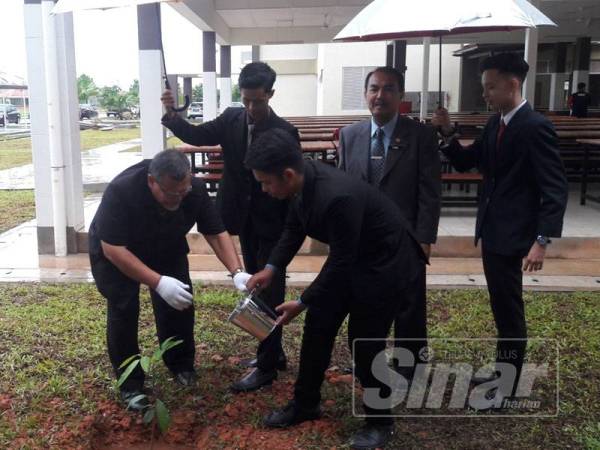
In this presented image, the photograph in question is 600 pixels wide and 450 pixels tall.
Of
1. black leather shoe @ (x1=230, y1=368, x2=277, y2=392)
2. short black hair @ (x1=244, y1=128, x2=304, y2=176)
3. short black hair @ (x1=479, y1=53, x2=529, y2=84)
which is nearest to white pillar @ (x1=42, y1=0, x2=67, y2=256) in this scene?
black leather shoe @ (x1=230, y1=368, x2=277, y2=392)

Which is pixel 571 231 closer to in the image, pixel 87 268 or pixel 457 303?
pixel 457 303

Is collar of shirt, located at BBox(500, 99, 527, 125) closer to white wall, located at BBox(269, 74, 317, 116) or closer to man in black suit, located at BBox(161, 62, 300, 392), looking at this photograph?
man in black suit, located at BBox(161, 62, 300, 392)

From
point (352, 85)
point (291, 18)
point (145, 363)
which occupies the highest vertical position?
point (291, 18)

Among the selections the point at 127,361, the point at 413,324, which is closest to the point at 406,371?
the point at 413,324

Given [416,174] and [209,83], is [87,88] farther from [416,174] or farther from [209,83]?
[416,174]

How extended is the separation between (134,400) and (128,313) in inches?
17.2

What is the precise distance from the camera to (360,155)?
3164 millimetres

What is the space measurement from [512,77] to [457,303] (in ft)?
7.51

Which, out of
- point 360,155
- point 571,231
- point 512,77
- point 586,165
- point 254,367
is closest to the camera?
point 512,77

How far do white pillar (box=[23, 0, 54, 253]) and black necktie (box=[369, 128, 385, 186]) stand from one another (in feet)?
12.8

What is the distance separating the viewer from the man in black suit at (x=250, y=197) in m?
3.28

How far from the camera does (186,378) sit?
3.43 metres

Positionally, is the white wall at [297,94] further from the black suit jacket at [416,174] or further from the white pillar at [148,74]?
the black suit jacket at [416,174]

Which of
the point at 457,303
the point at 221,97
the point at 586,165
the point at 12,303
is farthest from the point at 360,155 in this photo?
the point at 221,97
